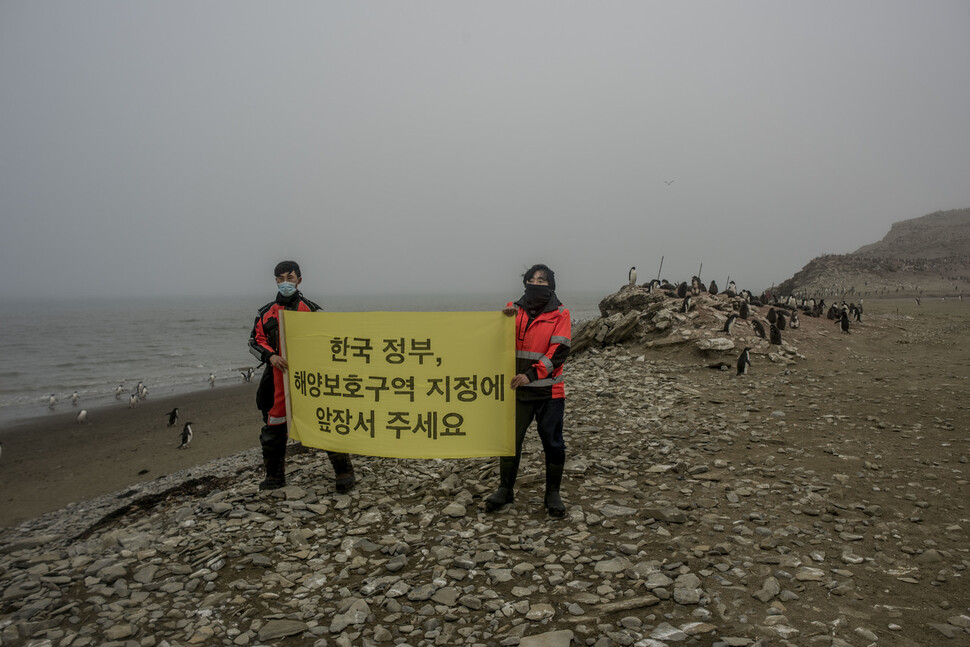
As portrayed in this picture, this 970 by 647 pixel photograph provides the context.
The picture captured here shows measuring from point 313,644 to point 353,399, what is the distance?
2.61m

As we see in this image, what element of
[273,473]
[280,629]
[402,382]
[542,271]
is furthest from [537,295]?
[273,473]

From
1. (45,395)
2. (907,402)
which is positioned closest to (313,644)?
(907,402)

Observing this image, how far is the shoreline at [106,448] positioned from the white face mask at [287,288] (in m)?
7.89

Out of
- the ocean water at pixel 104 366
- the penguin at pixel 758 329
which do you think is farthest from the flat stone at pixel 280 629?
the ocean water at pixel 104 366

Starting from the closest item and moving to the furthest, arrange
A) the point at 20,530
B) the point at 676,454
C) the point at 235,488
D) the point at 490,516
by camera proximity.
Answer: the point at 490,516
the point at 235,488
the point at 676,454
the point at 20,530

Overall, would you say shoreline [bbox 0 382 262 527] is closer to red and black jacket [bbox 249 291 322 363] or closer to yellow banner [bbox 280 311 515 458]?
red and black jacket [bbox 249 291 322 363]

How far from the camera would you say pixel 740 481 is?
5.81m

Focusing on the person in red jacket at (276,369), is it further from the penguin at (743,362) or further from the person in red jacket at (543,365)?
the penguin at (743,362)

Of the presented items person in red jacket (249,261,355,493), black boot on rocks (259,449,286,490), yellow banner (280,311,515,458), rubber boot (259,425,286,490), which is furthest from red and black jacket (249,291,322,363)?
black boot on rocks (259,449,286,490)

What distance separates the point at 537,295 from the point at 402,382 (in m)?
1.89

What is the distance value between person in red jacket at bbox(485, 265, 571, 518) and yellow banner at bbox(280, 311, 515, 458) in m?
0.16

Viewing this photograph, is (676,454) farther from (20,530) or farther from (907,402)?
(20,530)

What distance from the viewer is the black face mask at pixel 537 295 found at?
194 inches

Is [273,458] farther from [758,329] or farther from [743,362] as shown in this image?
[758,329]
